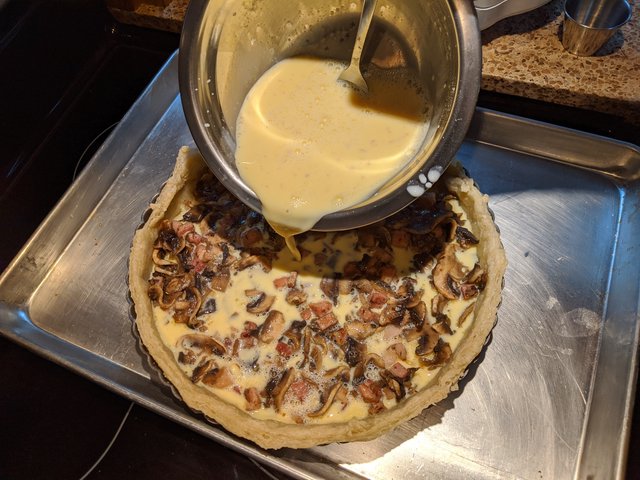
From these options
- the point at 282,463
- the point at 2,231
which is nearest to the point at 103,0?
the point at 2,231

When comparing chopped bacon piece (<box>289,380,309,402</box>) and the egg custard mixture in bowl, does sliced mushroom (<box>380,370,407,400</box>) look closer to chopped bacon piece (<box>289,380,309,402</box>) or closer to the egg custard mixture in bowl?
the egg custard mixture in bowl

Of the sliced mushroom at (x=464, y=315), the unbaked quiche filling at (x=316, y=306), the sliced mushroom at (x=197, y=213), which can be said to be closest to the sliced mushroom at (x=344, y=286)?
the unbaked quiche filling at (x=316, y=306)

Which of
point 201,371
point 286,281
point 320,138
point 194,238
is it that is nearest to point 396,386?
point 286,281

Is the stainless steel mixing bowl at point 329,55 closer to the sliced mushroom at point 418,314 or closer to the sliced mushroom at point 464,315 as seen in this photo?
the sliced mushroom at point 418,314

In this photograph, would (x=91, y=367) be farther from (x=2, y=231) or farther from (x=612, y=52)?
(x=612, y=52)

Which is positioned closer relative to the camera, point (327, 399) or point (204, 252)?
point (327, 399)

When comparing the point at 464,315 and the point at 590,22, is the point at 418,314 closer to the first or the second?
the point at 464,315
